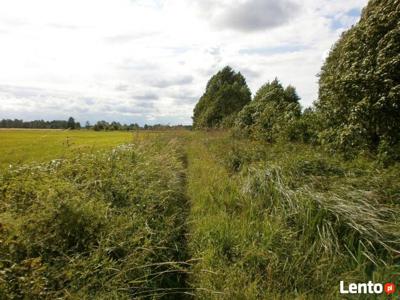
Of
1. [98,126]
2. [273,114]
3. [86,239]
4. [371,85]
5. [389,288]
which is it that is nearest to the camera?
[389,288]

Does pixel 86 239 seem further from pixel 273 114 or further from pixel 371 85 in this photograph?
pixel 273 114

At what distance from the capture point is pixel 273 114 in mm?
12914

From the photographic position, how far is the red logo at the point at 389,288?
244 cm

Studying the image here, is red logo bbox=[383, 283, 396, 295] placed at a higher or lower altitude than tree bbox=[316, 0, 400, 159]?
lower

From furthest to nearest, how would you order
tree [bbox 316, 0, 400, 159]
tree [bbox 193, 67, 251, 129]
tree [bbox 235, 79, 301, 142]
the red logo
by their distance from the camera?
tree [bbox 193, 67, 251, 129]
tree [bbox 235, 79, 301, 142]
tree [bbox 316, 0, 400, 159]
the red logo

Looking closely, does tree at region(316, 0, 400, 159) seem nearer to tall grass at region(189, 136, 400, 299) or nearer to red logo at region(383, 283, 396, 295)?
tall grass at region(189, 136, 400, 299)

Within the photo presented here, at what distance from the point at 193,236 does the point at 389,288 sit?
7.49 ft

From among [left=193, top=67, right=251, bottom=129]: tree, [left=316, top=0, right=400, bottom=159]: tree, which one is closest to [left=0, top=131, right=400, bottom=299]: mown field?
[left=316, top=0, right=400, bottom=159]: tree

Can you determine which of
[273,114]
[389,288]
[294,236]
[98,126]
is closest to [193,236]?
[294,236]

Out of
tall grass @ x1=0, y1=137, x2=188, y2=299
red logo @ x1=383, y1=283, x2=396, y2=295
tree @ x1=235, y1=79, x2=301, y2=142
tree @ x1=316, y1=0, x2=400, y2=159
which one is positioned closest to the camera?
tall grass @ x1=0, y1=137, x2=188, y2=299

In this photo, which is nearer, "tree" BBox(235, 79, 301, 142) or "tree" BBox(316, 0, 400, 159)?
"tree" BBox(316, 0, 400, 159)

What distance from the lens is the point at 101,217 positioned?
3.25m

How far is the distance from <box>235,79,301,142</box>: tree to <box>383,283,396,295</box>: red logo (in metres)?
8.15

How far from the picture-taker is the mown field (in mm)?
2506
